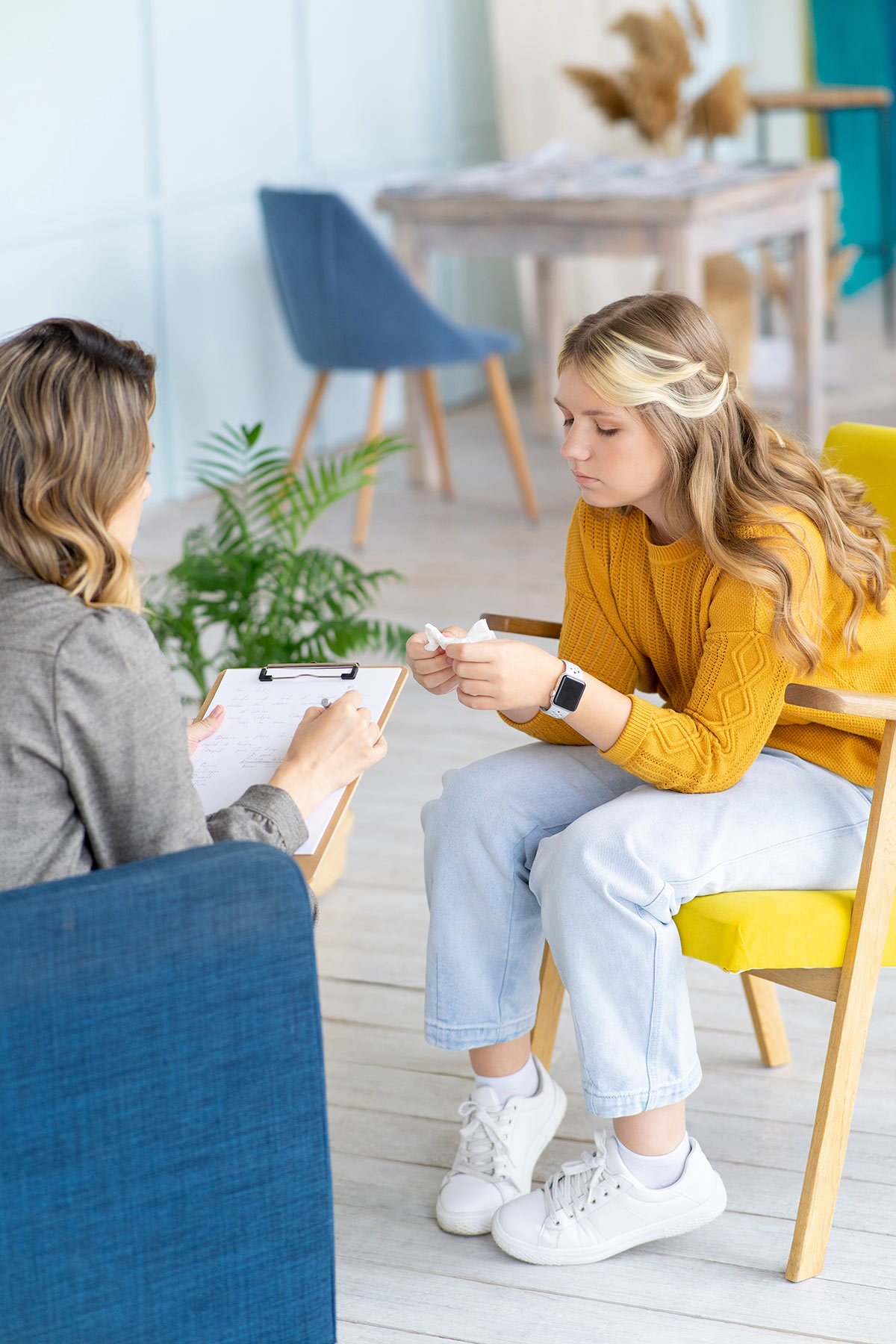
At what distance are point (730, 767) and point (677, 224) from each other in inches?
112

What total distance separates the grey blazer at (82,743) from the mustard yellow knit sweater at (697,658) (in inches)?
18.9

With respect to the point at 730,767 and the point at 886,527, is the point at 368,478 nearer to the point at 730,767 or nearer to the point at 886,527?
the point at 886,527

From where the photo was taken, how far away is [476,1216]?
5.18ft

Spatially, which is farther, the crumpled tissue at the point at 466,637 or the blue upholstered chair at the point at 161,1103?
the crumpled tissue at the point at 466,637

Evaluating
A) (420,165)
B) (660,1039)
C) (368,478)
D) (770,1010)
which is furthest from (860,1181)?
(420,165)

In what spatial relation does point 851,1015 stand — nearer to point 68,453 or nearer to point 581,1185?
point 581,1185

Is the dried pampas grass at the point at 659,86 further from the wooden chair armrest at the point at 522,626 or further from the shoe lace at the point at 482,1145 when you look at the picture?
the shoe lace at the point at 482,1145

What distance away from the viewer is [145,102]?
14.6 ft

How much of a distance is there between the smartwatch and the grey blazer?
407 millimetres

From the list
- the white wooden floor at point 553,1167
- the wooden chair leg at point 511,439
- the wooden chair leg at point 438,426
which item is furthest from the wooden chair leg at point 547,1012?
the wooden chair leg at point 438,426

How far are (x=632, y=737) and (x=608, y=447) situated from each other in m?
0.28

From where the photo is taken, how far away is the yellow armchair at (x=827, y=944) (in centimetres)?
139

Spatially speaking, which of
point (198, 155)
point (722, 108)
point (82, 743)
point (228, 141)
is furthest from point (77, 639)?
point (722, 108)

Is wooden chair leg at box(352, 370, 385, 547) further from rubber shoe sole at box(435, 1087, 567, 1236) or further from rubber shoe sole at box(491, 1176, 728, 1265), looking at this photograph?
rubber shoe sole at box(491, 1176, 728, 1265)
